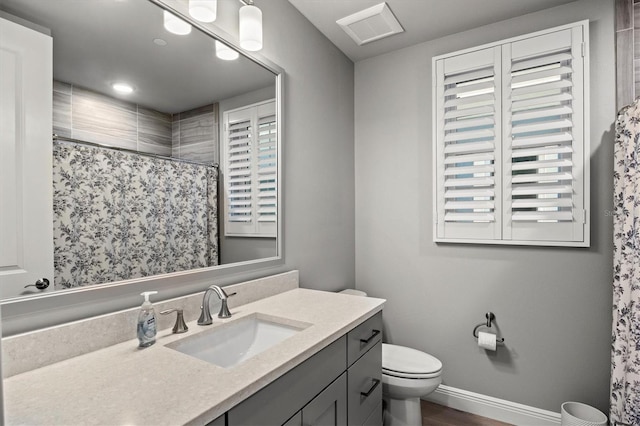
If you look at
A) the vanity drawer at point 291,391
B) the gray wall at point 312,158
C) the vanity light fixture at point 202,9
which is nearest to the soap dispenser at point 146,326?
the gray wall at point 312,158

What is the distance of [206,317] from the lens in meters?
1.28

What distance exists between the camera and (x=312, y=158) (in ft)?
7.07

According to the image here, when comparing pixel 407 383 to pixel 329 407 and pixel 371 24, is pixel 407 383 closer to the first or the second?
pixel 329 407

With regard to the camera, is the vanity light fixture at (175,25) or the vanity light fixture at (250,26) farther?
the vanity light fixture at (250,26)

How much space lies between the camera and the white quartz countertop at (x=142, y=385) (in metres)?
0.69

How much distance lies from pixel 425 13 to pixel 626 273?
1.81 meters

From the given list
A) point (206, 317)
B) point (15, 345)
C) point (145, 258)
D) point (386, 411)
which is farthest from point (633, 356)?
point (15, 345)

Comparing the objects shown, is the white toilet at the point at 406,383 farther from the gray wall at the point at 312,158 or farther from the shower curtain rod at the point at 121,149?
the shower curtain rod at the point at 121,149

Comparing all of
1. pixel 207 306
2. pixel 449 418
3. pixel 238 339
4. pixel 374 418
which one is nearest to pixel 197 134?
pixel 207 306

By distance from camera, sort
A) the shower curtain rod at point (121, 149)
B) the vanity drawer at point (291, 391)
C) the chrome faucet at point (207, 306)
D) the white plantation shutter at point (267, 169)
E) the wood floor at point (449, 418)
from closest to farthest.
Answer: the vanity drawer at point (291, 391)
the shower curtain rod at point (121, 149)
the chrome faucet at point (207, 306)
the white plantation shutter at point (267, 169)
the wood floor at point (449, 418)

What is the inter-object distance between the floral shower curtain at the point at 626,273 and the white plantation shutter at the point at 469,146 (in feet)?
1.93

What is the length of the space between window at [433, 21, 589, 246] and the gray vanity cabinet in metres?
1.11

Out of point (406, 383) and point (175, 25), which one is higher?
point (175, 25)

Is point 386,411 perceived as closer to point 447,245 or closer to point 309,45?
point 447,245
